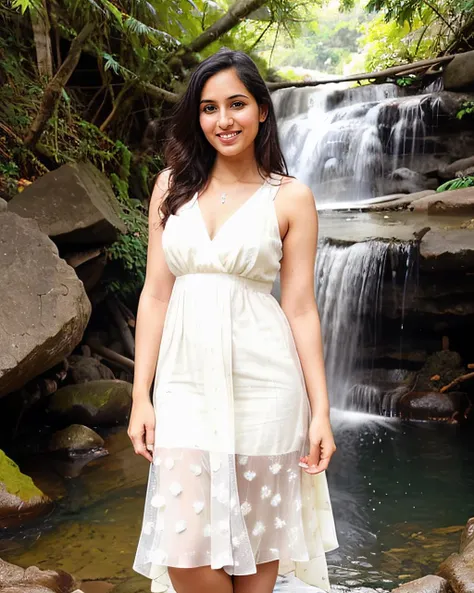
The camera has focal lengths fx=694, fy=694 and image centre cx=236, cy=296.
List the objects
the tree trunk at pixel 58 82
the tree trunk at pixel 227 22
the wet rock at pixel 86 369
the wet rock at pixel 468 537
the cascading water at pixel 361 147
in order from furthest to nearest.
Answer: the cascading water at pixel 361 147 → the tree trunk at pixel 227 22 → the wet rock at pixel 86 369 → the tree trunk at pixel 58 82 → the wet rock at pixel 468 537

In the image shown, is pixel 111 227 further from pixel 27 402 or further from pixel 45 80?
pixel 45 80

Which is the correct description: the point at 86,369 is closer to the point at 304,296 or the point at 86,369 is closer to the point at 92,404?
the point at 92,404

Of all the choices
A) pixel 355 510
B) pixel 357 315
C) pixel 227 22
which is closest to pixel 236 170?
pixel 355 510

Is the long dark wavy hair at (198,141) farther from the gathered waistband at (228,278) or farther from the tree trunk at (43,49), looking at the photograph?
the tree trunk at (43,49)

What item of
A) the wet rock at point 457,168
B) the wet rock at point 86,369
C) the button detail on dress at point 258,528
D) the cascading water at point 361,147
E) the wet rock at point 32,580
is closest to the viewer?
the button detail on dress at point 258,528

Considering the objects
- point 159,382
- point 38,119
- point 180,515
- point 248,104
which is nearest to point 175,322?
point 159,382

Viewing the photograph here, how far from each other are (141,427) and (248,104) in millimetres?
984

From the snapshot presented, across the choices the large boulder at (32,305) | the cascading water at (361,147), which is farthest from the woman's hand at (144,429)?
the cascading water at (361,147)

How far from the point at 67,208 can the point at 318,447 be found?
4933mm

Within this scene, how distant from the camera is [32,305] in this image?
5262 mm

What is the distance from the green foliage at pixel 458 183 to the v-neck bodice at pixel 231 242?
353 inches

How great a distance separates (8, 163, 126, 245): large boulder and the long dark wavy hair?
14.3 ft

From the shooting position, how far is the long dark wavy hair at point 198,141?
2.02 meters

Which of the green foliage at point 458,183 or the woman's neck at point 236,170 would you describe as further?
the green foliage at point 458,183
